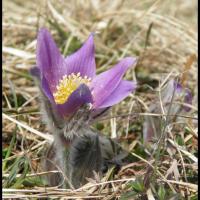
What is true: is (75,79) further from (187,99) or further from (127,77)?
(127,77)

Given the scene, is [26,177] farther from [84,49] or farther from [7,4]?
[7,4]

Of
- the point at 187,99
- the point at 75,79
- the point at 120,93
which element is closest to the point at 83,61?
the point at 75,79

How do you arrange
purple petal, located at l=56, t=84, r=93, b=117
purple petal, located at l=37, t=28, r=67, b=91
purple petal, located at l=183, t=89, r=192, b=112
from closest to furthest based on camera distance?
1. purple petal, located at l=56, t=84, r=93, b=117
2. purple petal, located at l=37, t=28, r=67, b=91
3. purple petal, located at l=183, t=89, r=192, b=112

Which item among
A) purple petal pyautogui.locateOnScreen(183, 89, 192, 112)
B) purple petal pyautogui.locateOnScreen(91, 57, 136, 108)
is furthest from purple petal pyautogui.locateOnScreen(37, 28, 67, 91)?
purple petal pyautogui.locateOnScreen(183, 89, 192, 112)

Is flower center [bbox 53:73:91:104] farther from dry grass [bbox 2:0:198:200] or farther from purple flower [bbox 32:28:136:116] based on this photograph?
dry grass [bbox 2:0:198:200]

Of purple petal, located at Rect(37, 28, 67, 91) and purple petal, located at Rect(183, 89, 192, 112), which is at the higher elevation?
purple petal, located at Rect(37, 28, 67, 91)

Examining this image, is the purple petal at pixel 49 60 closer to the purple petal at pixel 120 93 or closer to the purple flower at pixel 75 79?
the purple flower at pixel 75 79

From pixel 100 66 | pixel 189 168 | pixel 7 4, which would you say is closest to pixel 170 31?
pixel 100 66

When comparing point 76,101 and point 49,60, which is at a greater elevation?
point 49,60
